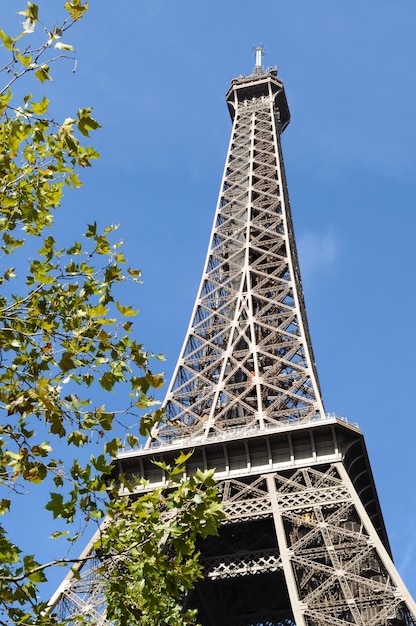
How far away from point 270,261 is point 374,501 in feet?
57.6

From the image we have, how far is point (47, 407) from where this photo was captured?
9.46 metres

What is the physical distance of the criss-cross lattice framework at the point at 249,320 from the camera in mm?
39938

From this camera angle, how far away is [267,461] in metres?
35.8

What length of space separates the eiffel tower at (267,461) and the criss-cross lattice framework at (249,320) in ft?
0.32

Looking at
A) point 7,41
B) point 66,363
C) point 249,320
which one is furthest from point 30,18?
point 249,320

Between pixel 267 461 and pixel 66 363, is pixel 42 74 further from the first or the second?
pixel 267 461

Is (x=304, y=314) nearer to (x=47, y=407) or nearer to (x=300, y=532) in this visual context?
(x=300, y=532)

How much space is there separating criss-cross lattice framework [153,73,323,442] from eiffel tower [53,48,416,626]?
0.32 feet

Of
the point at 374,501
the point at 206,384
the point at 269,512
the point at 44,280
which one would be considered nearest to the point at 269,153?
the point at 206,384

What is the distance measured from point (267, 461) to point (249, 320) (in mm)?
11345

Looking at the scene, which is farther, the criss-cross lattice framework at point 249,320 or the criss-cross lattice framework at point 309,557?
the criss-cross lattice framework at point 249,320

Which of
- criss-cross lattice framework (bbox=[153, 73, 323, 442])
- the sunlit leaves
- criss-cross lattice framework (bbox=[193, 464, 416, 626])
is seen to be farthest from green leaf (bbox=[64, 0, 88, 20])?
criss-cross lattice framework (bbox=[153, 73, 323, 442])

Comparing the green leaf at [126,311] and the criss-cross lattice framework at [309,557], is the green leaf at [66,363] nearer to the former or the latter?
the green leaf at [126,311]

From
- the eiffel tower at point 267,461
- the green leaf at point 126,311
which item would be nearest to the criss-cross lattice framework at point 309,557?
the eiffel tower at point 267,461
